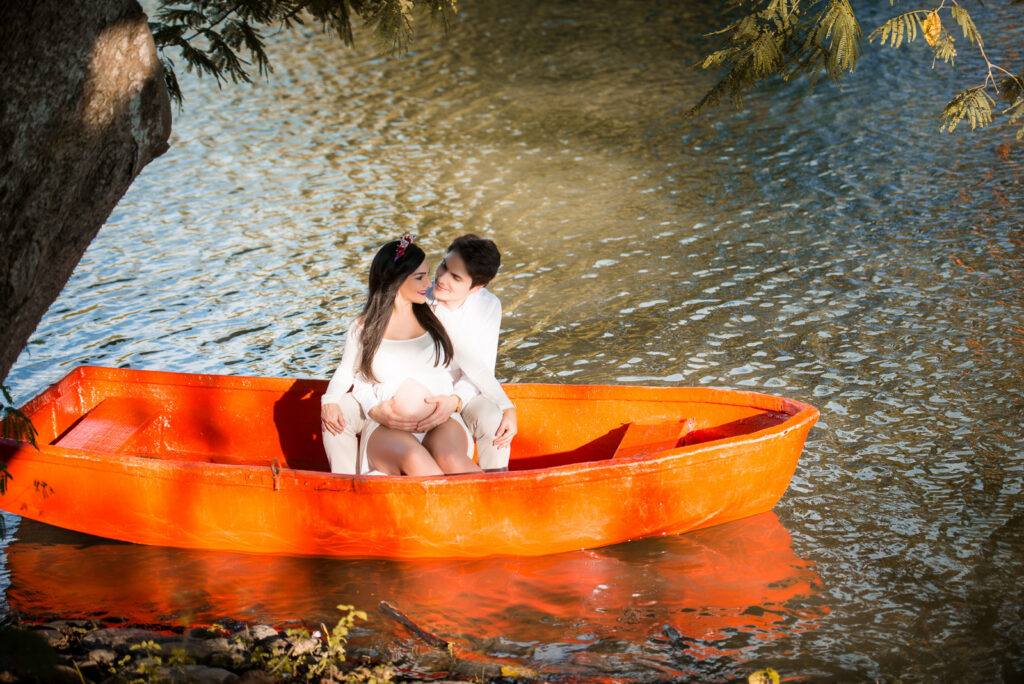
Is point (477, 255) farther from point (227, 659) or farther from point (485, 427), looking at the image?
point (227, 659)

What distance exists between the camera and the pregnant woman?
4.90 meters

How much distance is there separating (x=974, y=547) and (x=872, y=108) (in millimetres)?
9212

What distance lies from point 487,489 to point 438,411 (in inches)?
22.2

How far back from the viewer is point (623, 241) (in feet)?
31.3

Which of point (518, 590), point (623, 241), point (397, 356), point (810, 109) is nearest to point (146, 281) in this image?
point (623, 241)

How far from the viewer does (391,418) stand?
4.99 meters

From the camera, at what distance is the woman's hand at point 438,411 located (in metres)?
5.02

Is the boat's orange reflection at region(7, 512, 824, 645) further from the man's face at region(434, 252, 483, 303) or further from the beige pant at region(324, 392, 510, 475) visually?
the man's face at region(434, 252, 483, 303)

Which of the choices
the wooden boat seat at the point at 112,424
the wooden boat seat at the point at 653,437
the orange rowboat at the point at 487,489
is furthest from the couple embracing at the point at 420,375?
the wooden boat seat at the point at 112,424

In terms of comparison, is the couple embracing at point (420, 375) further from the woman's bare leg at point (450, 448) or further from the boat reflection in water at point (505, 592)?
the boat reflection in water at point (505, 592)

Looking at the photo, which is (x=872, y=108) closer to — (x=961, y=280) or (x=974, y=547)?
(x=961, y=280)

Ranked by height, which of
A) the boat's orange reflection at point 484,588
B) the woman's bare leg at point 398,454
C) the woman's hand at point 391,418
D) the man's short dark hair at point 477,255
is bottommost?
the boat's orange reflection at point 484,588

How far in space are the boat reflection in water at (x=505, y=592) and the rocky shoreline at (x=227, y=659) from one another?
0.72ft

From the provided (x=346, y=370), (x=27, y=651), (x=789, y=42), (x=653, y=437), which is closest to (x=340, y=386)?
(x=346, y=370)
